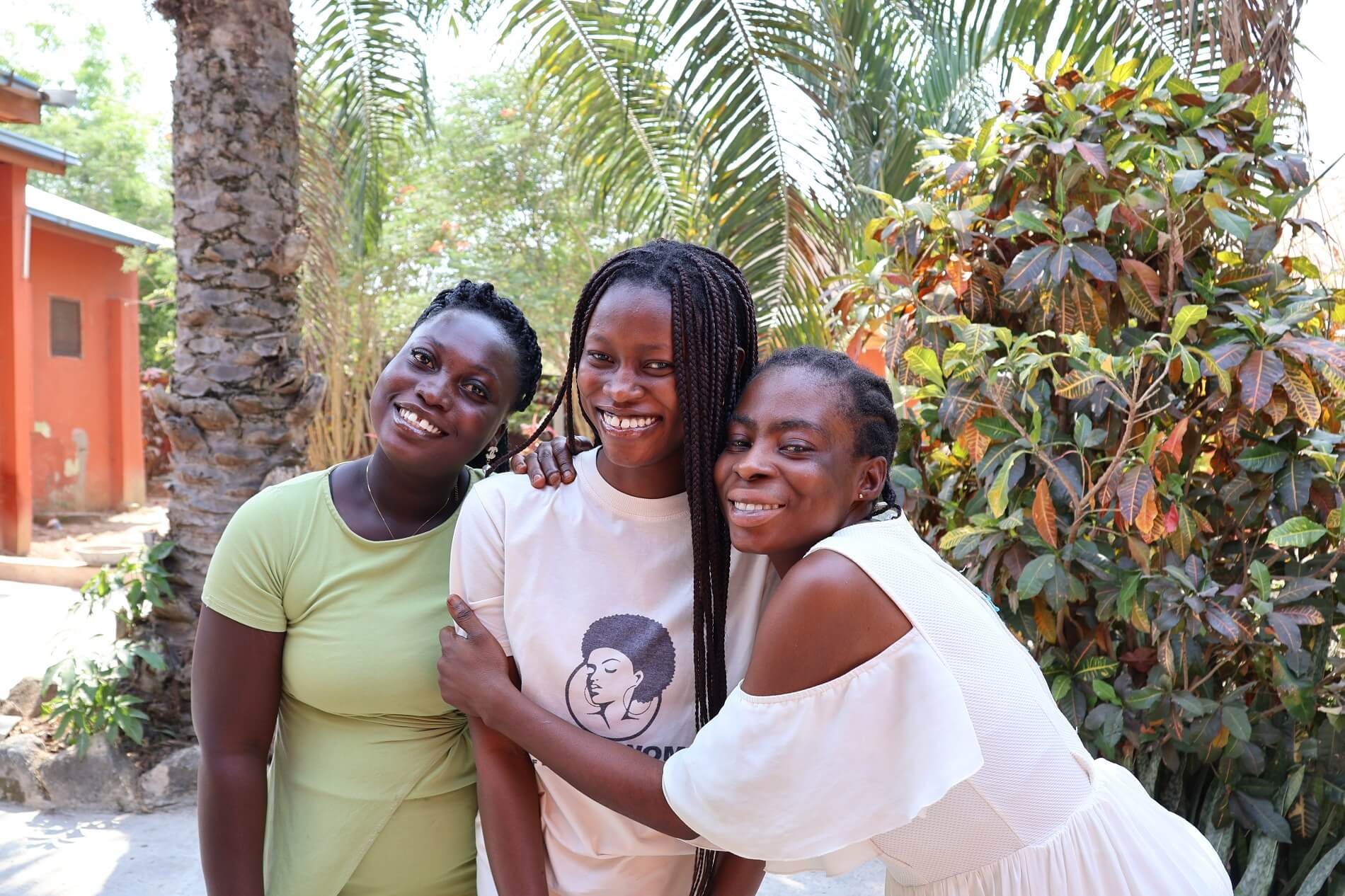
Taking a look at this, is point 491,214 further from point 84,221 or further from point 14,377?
point 14,377

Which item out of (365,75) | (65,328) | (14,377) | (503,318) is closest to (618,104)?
(365,75)

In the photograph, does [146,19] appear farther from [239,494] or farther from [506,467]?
[506,467]

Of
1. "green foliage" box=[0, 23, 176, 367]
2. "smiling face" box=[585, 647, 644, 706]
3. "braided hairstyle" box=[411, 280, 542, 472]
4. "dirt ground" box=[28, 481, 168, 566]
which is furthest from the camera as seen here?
"green foliage" box=[0, 23, 176, 367]

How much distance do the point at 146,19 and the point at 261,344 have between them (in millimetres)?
1880

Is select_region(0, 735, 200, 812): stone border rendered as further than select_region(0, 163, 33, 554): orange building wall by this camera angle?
No

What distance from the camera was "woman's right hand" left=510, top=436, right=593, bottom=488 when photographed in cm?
185

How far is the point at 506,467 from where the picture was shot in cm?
209

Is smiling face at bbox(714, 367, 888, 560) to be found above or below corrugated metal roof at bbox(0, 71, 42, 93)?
below

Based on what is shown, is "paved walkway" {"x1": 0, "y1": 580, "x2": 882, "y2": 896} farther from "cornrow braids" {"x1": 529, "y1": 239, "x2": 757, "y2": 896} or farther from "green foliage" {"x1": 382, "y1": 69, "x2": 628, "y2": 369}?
"green foliage" {"x1": 382, "y1": 69, "x2": 628, "y2": 369}

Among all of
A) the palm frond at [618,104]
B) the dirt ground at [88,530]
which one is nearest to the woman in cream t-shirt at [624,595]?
the palm frond at [618,104]

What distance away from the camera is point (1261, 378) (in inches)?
105

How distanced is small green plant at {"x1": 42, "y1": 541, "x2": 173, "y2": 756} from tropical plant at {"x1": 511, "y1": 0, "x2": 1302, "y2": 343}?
306 cm

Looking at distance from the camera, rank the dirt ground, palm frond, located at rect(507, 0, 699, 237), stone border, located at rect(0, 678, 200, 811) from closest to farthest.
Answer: stone border, located at rect(0, 678, 200, 811) → palm frond, located at rect(507, 0, 699, 237) → the dirt ground

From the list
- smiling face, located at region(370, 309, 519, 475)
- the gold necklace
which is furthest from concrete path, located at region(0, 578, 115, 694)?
smiling face, located at region(370, 309, 519, 475)
